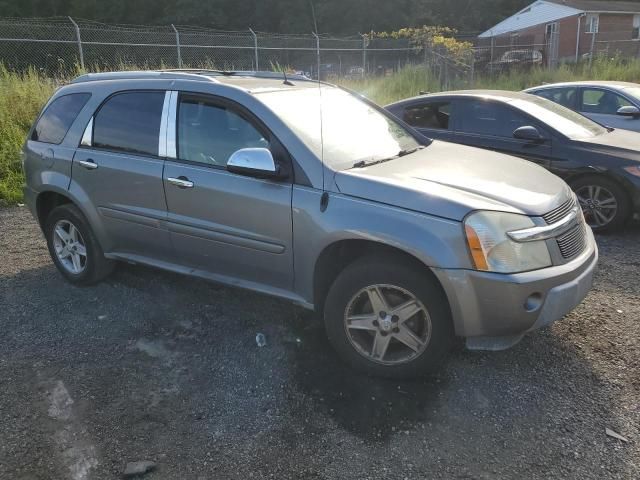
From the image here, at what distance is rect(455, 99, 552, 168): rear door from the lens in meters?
6.22

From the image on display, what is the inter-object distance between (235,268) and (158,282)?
136cm

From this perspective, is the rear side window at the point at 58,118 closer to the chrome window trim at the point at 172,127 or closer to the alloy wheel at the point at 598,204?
the chrome window trim at the point at 172,127

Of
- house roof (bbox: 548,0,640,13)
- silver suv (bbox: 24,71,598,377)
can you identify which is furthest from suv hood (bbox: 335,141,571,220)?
house roof (bbox: 548,0,640,13)

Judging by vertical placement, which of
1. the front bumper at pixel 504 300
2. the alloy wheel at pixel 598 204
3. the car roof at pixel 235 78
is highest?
the car roof at pixel 235 78

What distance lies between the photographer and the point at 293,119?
362cm

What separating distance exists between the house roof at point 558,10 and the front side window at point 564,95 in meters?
31.9

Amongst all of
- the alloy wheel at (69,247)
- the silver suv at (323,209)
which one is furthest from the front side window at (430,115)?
the alloy wheel at (69,247)

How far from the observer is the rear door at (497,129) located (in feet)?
20.4

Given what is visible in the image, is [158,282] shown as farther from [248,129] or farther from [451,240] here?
[451,240]

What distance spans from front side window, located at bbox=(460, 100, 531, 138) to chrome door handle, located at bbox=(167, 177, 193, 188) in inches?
165

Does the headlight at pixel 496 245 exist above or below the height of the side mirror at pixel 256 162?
below

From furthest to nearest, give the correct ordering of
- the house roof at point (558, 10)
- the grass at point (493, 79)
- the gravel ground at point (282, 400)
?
the house roof at point (558, 10) < the grass at point (493, 79) < the gravel ground at point (282, 400)

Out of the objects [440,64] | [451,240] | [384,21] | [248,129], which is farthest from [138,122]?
[384,21]

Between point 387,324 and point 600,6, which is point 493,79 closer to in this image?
point 387,324
